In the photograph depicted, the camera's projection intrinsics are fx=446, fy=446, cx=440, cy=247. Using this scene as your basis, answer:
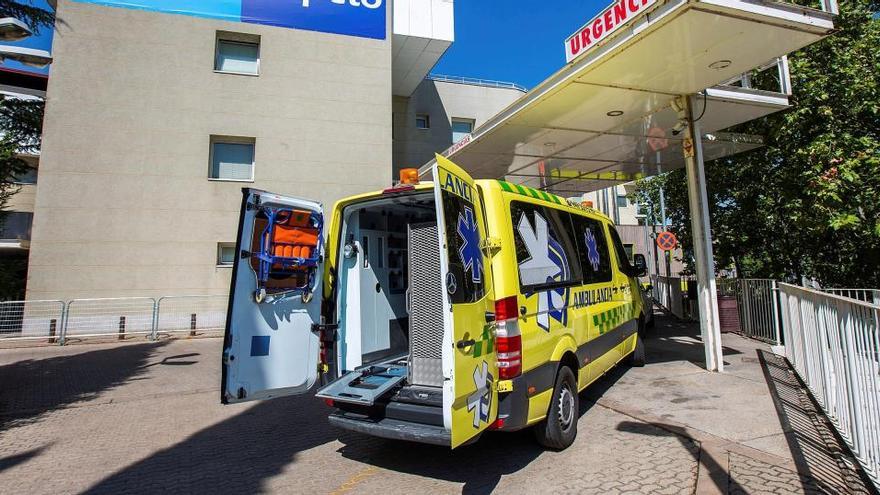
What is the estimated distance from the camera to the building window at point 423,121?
20.2 meters

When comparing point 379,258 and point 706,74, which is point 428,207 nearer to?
point 379,258

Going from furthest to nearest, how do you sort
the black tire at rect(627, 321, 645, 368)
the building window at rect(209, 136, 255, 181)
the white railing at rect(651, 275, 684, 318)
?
1. the building window at rect(209, 136, 255, 181)
2. the white railing at rect(651, 275, 684, 318)
3. the black tire at rect(627, 321, 645, 368)

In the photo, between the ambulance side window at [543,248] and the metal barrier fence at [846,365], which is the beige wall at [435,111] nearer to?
the ambulance side window at [543,248]

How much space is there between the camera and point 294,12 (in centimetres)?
1486

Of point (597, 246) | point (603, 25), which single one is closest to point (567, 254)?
point (597, 246)

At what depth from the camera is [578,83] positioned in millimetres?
5750

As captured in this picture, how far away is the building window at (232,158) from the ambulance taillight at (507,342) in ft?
41.8

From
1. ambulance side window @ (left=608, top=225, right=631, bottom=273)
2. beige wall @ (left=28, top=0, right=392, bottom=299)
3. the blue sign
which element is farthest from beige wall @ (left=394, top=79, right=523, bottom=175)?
ambulance side window @ (left=608, top=225, right=631, bottom=273)

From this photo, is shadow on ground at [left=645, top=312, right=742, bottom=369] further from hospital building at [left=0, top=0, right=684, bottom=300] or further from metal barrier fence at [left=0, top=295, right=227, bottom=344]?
metal barrier fence at [left=0, top=295, right=227, bottom=344]

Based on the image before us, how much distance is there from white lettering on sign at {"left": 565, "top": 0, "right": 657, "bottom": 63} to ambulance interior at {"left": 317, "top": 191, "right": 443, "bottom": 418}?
272 centimetres

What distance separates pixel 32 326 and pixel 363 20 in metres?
13.4

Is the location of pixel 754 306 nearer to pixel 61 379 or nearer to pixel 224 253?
pixel 61 379

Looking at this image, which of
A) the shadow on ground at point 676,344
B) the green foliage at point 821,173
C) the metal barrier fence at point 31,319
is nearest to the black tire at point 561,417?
the shadow on ground at point 676,344

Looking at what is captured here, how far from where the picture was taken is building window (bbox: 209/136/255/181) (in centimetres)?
1405
